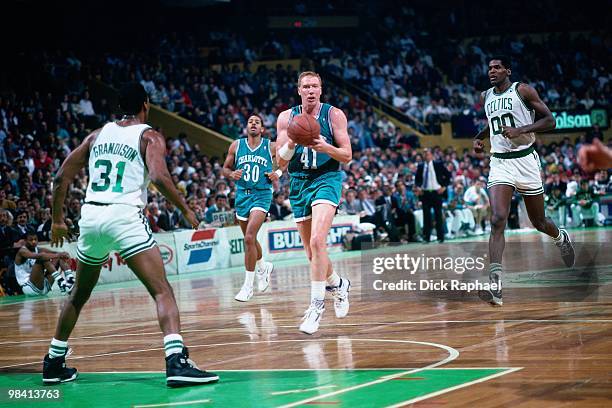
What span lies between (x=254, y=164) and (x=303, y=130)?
17.0ft

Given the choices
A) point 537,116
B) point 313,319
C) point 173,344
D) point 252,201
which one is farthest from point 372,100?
point 173,344

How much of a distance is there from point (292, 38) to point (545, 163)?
12405 millimetres

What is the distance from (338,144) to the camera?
950cm

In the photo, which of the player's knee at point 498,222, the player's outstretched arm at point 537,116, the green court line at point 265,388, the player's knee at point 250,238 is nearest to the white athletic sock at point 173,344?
the green court line at point 265,388

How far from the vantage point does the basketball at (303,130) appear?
28.6ft

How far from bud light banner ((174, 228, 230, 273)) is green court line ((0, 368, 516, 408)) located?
12.7 metres

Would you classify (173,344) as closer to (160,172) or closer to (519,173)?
(160,172)

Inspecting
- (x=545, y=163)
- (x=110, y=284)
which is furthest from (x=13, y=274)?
(x=545, y=163)

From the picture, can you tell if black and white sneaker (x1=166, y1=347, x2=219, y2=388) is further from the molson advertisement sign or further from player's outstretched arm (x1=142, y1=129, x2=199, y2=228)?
the molson advertisement sign

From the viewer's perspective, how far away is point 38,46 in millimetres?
31391

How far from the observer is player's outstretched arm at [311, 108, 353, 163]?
8914 mm

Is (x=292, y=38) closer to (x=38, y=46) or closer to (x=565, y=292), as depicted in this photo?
(x=38, y=46)

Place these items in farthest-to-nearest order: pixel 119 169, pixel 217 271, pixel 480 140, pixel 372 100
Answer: pixel 372 100, pixel 217 271, pixel 480 140, pixel 119 169

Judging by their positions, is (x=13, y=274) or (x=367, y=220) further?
(x=367, y=220)
